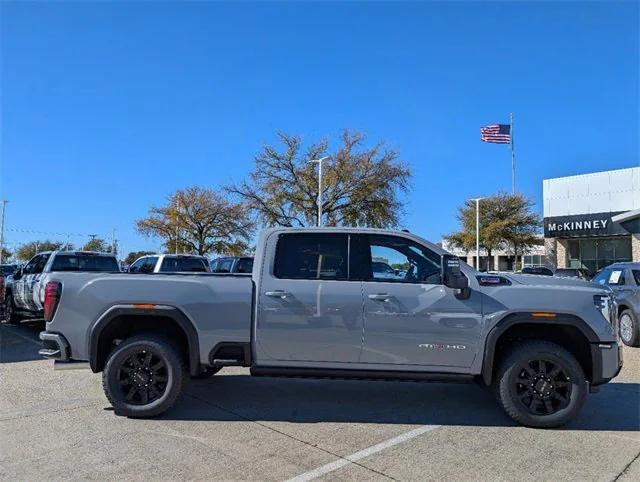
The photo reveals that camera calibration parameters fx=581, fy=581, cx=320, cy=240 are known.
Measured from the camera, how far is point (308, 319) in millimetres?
5723

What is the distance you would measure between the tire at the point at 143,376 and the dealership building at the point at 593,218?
91.1 feet

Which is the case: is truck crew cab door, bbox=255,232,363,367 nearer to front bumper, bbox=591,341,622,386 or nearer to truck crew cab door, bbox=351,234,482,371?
truck crew cab door, bbox=351,234,482,371

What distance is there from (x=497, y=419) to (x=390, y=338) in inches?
58.6

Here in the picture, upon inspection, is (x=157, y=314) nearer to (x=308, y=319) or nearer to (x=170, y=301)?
(x=170, y=301)

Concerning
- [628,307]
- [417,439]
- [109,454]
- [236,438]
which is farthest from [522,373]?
[628,307]

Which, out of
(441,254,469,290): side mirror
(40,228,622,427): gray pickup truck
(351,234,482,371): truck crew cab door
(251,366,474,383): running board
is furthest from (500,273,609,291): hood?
(251,366,474,383): running board

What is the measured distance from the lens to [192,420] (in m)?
5.82

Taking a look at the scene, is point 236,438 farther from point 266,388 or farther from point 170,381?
point 266,388

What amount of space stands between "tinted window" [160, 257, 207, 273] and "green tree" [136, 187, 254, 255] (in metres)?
30.8

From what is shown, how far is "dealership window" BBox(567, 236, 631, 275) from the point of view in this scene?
31289mm

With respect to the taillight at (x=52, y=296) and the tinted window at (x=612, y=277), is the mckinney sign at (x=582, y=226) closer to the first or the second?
the tinted window at (x=612, y=277)

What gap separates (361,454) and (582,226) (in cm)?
3129

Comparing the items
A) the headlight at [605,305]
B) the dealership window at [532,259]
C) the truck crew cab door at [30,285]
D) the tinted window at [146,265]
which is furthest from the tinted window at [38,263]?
the dealership window at [532,259]

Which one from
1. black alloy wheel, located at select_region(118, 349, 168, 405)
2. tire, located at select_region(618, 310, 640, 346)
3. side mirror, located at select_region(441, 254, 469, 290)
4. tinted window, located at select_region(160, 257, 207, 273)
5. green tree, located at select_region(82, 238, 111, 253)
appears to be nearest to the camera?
side mirror, located at select_region(441, 254, 469, 290)
